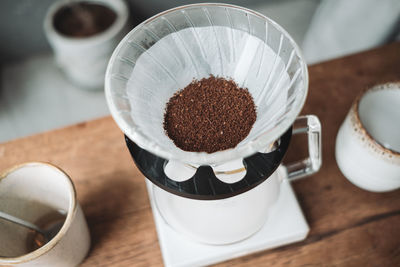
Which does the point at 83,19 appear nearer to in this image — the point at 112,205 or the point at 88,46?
the point at 88,46

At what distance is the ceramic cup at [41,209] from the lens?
0.40m

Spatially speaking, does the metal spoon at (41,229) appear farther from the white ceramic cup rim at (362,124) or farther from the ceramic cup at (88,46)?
the ceramic cup at (88,46)

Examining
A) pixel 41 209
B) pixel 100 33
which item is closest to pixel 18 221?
pixel 41 209

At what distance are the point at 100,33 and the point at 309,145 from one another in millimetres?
884

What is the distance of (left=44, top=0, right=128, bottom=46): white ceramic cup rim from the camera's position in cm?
105

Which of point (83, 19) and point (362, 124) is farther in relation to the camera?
point (83, 19)

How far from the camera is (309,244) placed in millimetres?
499

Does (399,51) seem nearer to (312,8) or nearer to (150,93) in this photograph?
(150,93)

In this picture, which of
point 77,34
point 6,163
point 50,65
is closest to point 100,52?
point 77,34

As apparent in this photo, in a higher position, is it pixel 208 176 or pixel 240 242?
pixel 208 176

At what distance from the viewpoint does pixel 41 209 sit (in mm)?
473

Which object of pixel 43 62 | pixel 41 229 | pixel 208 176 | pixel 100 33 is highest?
pixel 208 176

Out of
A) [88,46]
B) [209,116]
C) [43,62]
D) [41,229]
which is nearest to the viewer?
[209,116]

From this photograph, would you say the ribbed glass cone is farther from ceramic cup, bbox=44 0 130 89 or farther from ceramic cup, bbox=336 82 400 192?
ceramic cup, bbox=44 0 130 89
